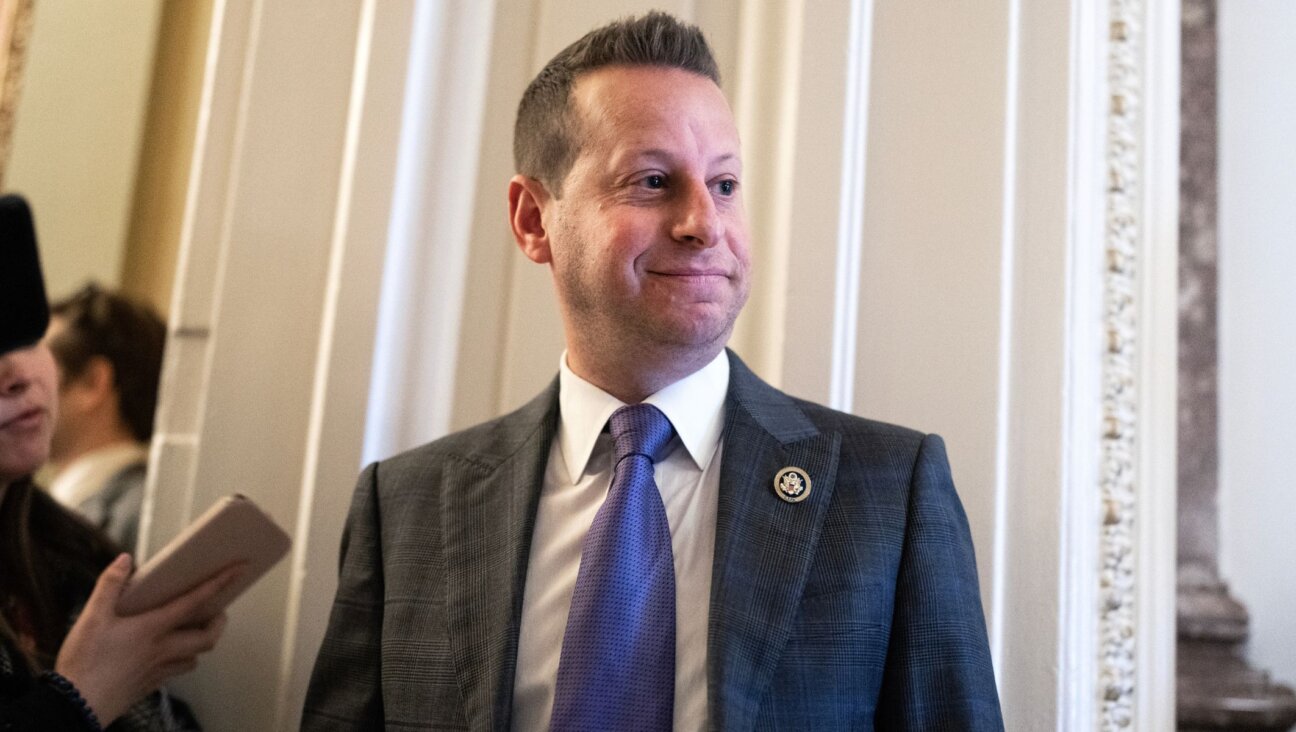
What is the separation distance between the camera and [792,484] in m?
1.58

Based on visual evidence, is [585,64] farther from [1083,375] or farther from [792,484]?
[1083,375]

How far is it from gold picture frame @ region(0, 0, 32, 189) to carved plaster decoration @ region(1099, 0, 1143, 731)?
2817 mm

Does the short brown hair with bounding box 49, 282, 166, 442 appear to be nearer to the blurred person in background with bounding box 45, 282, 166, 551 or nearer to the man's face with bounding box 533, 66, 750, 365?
the blurred person in background with bounding box 45, 282, 166, 551

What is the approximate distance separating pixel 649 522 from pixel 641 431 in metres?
0.13

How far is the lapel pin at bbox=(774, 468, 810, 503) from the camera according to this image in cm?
156

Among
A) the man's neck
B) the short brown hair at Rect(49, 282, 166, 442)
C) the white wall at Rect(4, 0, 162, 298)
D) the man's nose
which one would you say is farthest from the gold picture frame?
the man's nose

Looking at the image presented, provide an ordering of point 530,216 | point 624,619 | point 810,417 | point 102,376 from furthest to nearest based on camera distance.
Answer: point 102,376
point 530,216
point 810,417
point 624,619

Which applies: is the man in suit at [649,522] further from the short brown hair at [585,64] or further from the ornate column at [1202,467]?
the ornate column at [1202,467]

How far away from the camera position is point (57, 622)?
2027 mm

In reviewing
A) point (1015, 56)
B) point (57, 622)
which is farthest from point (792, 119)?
point (57, 622)

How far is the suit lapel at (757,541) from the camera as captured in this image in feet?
4.66

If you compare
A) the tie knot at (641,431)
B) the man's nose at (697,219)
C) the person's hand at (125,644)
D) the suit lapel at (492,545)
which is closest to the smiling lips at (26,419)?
the person's hand at (125,644)

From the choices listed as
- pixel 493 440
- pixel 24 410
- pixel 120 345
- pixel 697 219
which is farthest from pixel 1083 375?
pixel 120 345

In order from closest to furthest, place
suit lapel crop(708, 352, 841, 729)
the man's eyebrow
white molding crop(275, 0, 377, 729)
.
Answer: suit lapel crop(708, 352, 841, 729) < the man's eyebrow < white molding crop(275, 0, 377, 729)
